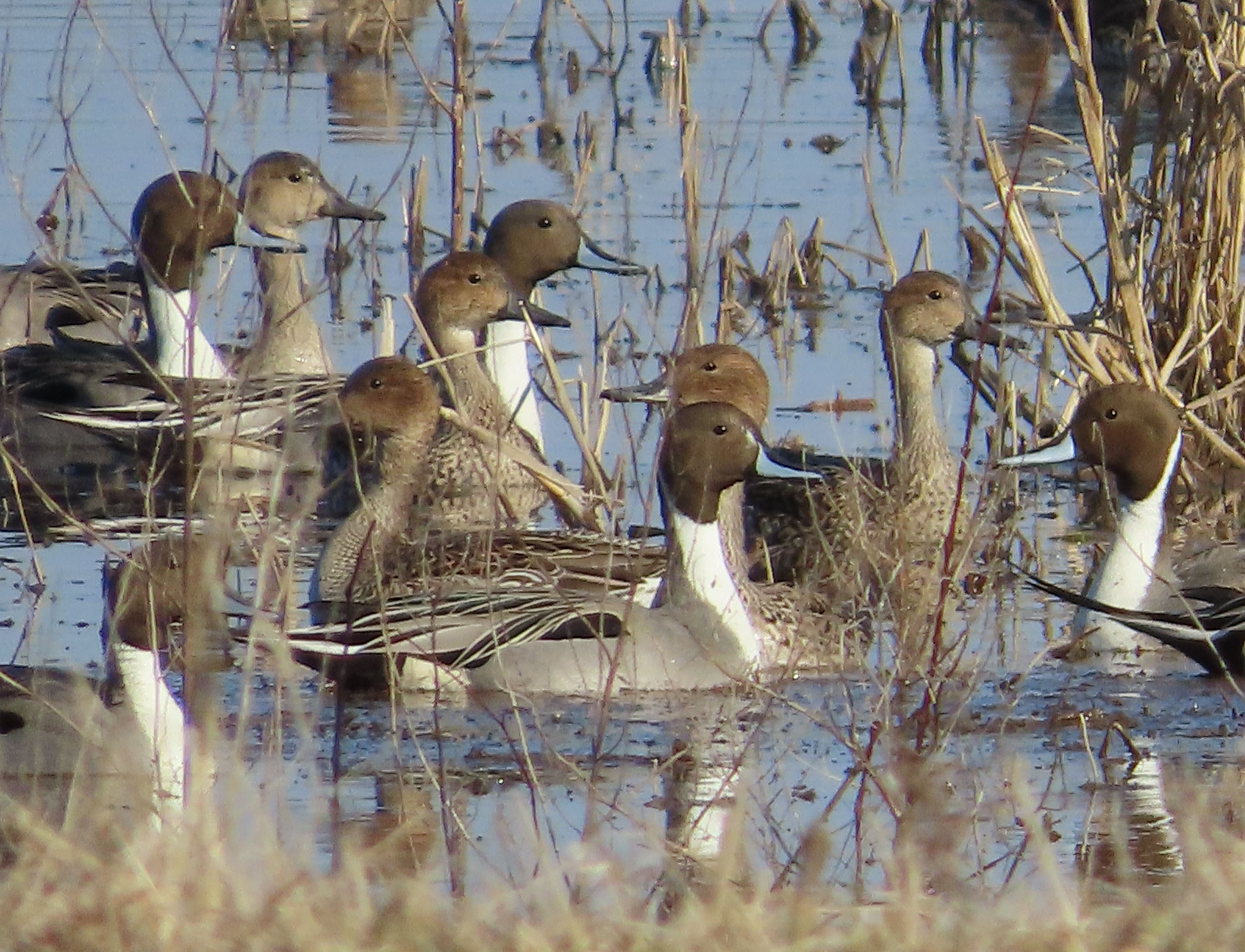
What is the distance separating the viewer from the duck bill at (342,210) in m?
9.38

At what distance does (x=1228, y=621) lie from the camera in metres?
6.08

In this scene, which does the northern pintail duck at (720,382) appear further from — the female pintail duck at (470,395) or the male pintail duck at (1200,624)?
the male pintail duck at (1200,624)

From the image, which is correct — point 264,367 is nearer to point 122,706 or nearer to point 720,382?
point 720,382

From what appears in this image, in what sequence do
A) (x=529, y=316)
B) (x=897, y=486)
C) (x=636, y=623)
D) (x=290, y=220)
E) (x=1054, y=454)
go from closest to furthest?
1. (x=636, y=623)
2. (x=1054, y=454)
3. (x=897, y=486)
4. (x=529, y=316)
5. (x=290, y=220)

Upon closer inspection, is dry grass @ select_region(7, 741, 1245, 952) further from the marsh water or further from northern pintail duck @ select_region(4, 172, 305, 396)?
northern pintail duck @ select_region(4, 172, 305, 396)

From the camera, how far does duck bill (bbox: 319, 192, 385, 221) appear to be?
369 inches

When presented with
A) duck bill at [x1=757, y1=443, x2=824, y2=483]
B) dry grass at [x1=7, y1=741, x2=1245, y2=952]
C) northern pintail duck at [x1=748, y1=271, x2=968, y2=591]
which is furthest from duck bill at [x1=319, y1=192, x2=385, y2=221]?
dry grass at [x1=7, y1=741, x2=1245, y2=952]

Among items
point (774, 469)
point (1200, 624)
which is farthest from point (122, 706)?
point (1200, 624)

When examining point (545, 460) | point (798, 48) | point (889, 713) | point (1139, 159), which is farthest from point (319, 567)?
point (798, 48)

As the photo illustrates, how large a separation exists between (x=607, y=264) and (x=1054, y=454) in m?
2.33

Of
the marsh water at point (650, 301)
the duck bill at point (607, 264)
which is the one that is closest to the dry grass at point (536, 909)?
the marsh water at point (650, 301)

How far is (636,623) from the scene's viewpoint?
6.12m

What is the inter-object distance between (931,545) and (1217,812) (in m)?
2.56

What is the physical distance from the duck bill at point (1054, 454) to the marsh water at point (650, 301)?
17cm
